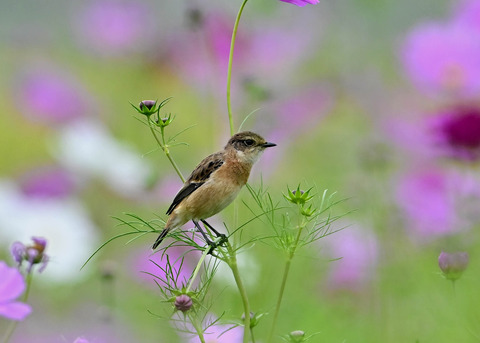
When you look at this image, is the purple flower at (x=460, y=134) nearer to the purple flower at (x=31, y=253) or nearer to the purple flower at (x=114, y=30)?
the purple flower at (x=31, y=253)

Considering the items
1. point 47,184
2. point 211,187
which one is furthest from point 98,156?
point 211,187

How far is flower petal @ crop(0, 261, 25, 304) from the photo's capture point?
87 centimetres

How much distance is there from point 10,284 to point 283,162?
2445 millimetres

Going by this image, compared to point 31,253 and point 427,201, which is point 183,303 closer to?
point 31,253

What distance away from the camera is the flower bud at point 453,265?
113 centimetres

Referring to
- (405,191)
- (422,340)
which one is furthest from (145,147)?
(422,340)

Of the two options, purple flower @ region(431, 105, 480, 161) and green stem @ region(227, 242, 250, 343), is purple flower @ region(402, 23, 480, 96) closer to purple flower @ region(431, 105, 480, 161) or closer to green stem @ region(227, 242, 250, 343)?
purple flower @ region(431, 105, 480, 161)

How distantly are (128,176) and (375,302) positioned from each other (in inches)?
29.2

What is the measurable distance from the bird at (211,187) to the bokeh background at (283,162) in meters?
0.10

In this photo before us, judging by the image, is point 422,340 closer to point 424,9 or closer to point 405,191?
point 405,191

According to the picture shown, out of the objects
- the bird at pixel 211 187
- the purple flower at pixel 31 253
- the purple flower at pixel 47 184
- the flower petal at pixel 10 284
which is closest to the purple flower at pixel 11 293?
the flower petal at pixel 10 284

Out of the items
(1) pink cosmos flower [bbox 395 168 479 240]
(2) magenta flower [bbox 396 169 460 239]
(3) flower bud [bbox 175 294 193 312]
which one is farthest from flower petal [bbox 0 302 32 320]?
(2) magenta flower [bbox 396 169 460 239]

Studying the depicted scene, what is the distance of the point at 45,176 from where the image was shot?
293cm

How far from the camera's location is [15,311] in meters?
0.83
